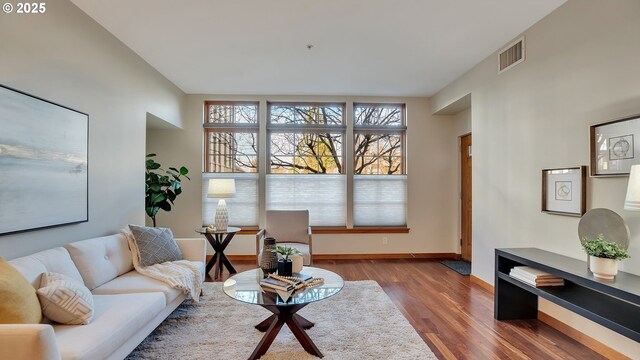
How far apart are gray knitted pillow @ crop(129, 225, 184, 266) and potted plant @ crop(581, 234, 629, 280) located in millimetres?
3433

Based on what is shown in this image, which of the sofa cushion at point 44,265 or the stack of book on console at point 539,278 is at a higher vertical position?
the sofa cushion at point 44,265

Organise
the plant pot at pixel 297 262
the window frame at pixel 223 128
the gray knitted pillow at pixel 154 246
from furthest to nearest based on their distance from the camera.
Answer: the window frame at pixel 223 128
the gray knitted pillow at pixel 154 246
the plant pot at pixel 297 262

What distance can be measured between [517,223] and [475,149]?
3.84ft

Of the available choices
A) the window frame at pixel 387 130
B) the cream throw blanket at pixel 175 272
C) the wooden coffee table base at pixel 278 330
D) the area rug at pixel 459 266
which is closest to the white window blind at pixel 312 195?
the window frame at pixel 387 130

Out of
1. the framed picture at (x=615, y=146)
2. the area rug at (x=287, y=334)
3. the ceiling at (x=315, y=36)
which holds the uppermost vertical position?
the ceiling at (x=315, y=36)

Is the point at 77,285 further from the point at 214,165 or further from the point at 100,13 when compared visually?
the point at 214,165

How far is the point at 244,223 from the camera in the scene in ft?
16.7

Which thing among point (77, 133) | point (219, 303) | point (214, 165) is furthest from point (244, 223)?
point (77, 133)

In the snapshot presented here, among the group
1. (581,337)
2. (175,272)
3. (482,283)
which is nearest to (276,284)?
(175,272)

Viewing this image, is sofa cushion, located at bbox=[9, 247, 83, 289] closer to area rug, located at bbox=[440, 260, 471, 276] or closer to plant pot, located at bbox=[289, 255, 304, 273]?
plant pot, located at bbox=[289, 255, 304, 273]

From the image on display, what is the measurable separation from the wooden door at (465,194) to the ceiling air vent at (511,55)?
1.63 metres

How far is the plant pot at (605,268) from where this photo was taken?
1943mm

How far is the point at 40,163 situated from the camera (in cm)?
221

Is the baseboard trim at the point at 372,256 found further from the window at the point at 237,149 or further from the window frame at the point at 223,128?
the window frame at the point at 223,128
